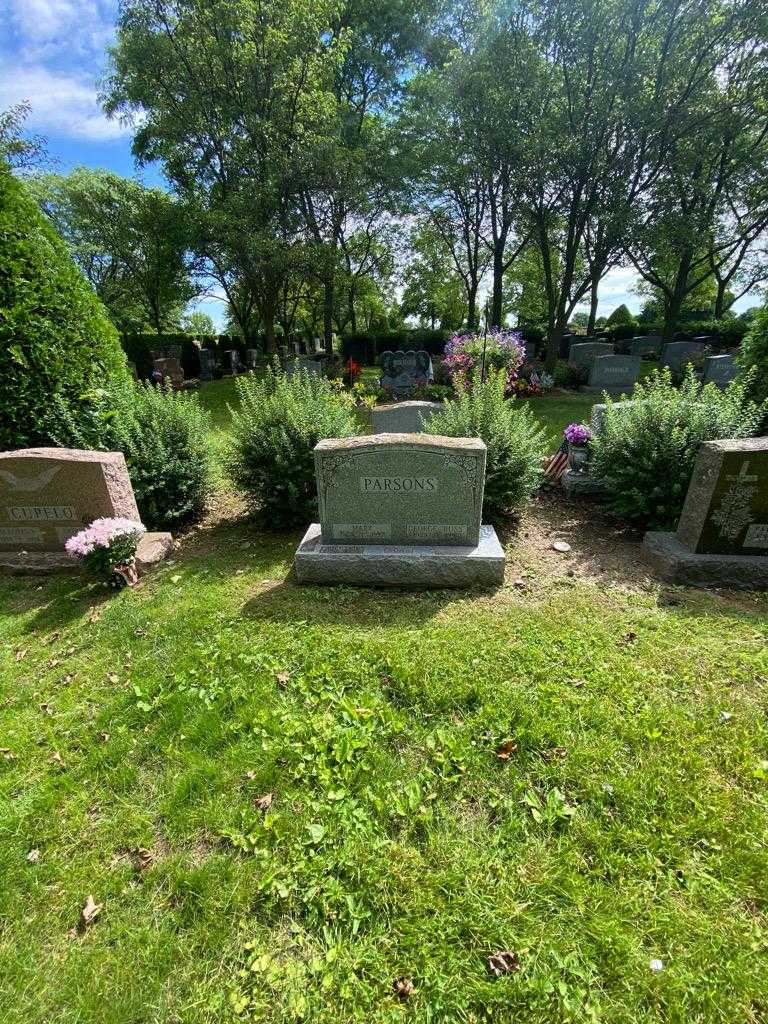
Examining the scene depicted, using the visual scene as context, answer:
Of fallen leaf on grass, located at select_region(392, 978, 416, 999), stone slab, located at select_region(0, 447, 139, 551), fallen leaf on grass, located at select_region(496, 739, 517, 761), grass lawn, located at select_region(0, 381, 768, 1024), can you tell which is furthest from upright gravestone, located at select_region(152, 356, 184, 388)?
fallen leaf on grass, located at select_region(392, 978, 416, 999)

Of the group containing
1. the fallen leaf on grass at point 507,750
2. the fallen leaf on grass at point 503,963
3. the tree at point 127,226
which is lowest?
the fallen leaf on grass at point 503,963

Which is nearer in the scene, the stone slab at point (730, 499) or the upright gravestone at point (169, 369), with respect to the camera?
the stone slab at point (730, 499)

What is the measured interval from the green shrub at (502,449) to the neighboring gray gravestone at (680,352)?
16.0m

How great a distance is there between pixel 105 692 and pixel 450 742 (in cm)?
221

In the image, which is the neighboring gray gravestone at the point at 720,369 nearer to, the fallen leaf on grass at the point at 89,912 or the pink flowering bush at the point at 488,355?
the pink flowering bush at the point at 488,355

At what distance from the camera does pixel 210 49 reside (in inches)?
533

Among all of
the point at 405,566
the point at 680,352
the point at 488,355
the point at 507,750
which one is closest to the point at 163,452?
the point at 405,566

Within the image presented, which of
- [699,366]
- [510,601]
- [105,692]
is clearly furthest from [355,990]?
[699,366]

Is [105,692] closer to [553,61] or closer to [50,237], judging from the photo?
[50,237]

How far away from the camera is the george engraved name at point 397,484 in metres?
3.98

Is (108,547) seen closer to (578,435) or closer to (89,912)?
(89,912)

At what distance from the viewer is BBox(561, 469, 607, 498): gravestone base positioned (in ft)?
19.8

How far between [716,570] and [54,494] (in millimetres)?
6126

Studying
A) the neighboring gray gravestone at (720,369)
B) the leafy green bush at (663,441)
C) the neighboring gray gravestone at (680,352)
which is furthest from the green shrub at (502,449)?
the neighboring gray gravestone at (680,352)
